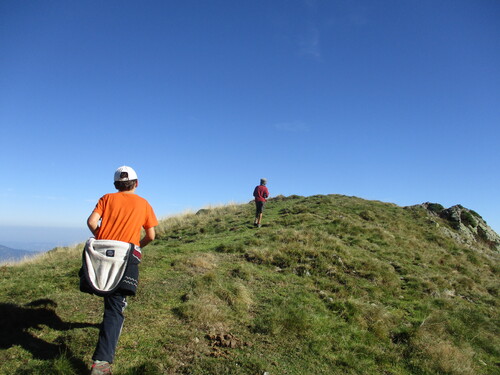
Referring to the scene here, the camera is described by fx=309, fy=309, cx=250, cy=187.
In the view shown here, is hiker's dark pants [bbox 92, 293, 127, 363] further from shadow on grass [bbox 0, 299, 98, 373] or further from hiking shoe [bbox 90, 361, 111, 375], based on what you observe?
shadow on grass [bbox 0, 299, 98, 373]

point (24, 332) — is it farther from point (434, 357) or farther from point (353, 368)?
point (434, 357)

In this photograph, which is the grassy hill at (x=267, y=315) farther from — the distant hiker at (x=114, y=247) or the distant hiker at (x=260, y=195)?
the distant hiker at (x=260, y=195)

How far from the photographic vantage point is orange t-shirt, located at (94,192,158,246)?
4203mm

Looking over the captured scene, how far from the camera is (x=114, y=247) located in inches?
159

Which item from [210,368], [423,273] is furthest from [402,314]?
[210,368]

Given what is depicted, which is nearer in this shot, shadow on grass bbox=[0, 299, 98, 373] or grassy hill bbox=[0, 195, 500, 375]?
shadow on grass bbox=[0, 299, 98, 373]

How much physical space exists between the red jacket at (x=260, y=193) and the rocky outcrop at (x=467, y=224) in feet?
52.5

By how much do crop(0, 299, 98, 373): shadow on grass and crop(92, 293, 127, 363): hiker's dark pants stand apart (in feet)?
2.03

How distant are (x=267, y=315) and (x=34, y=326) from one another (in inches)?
165

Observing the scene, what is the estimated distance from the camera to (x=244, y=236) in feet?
46.0

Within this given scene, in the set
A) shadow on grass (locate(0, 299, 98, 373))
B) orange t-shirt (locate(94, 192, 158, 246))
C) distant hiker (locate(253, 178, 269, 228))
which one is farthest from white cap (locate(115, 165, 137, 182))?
distant hiker (locate(253, 178, 269, 228))

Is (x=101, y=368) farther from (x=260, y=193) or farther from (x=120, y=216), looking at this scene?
(x=260, y=193)

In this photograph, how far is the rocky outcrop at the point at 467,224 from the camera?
25.0 meters

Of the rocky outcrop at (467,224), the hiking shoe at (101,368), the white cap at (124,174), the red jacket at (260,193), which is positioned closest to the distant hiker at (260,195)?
the red jacket at (260,193)
